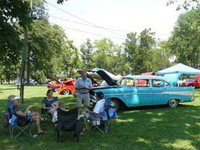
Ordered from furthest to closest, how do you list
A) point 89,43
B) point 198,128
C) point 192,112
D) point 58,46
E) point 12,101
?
1. point 89,43
2. point 58,46
3. point 192,112
4. point 198,128
5. point 12,101

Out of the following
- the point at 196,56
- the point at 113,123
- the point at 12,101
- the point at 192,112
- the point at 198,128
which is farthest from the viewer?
the point at 196,56

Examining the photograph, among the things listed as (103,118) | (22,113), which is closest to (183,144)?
(103,118)

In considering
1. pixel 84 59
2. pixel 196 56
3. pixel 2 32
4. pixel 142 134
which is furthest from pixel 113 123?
pixel 84 59

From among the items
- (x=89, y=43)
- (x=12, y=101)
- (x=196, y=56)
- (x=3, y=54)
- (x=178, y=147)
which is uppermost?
(x=89, y=43)

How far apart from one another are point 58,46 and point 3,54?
48.0 m

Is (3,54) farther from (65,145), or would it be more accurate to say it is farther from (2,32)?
(65,145)

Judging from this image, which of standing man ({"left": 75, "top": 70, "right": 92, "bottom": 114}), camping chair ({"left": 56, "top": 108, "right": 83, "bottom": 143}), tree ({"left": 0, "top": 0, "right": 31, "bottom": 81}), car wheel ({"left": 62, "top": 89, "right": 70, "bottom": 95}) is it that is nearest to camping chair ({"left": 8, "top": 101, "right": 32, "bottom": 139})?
camping chair ({"left": 56, "top": 108, "right": 83, "bottom": 143})

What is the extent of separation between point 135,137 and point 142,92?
618 centimetres

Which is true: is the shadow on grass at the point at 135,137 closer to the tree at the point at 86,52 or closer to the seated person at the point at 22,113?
the seated person at the point at 22,113

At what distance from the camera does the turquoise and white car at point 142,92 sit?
1556 cm

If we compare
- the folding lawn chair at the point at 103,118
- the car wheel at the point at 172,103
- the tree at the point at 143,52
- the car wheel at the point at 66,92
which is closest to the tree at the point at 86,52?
the tree at the point at 143,52

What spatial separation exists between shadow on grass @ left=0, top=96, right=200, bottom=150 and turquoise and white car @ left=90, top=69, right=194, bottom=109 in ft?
6.87

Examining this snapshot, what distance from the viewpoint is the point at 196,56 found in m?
71.6

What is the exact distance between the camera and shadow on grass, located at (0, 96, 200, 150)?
8.83m
